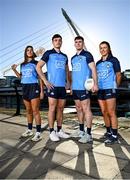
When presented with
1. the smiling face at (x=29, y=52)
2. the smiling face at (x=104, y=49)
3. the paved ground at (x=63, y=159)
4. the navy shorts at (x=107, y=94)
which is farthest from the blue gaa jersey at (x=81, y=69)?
the paved ground at (x=63, y=159)

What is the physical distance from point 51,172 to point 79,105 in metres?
1.80

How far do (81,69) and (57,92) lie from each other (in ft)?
1.97

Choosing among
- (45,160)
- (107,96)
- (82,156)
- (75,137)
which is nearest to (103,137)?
(75,137)

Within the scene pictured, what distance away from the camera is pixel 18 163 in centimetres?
300

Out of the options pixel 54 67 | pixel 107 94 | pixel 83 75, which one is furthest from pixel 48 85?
pixel 107 94

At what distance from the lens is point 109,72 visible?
4000 mm

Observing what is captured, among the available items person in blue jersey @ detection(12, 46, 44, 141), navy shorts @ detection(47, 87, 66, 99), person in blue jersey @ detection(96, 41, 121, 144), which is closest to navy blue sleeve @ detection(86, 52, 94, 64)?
person in blue jersey @ detection(96, 41, 121, 144)

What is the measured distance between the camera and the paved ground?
263 centimetres

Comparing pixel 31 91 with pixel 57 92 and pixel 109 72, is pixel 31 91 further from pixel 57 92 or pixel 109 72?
pixel 109 72

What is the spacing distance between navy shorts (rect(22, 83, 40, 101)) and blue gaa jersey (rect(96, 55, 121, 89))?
1219mm

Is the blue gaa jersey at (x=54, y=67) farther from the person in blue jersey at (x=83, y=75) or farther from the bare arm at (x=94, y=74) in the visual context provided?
the bare arm at (x=94, y=74)

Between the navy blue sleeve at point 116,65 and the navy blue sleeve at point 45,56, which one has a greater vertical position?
the navy blue sleeve at point 45,56

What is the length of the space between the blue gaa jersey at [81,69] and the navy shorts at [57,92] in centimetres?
26

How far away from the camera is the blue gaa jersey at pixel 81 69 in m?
4.10
